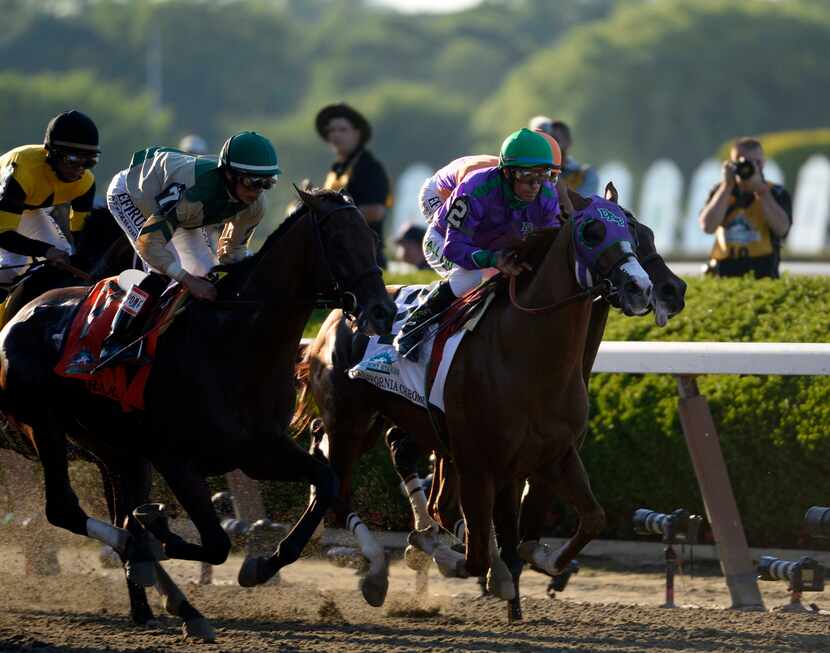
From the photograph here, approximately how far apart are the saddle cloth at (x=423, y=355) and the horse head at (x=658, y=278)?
58 centimetres

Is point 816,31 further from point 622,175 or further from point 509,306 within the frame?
point 509,306

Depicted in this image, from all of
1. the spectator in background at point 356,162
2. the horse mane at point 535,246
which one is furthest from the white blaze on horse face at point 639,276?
the spectator in background at point 356,162

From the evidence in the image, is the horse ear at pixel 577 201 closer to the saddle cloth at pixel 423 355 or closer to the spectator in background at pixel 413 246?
the saddle cloth at pixel 423 355

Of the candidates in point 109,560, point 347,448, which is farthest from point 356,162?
point 347,448

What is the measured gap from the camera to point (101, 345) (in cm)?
613

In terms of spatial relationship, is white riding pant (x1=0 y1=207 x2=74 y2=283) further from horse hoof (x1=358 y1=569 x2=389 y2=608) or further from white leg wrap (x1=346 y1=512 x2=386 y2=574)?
horse hoof (x1=358 y1=569 x2=389 y2=608)

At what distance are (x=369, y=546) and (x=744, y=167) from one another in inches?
147

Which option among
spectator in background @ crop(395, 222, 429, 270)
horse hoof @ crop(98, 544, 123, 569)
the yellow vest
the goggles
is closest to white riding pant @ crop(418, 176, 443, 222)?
the goggles

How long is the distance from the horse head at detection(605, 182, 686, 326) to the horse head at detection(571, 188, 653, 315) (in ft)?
0.37

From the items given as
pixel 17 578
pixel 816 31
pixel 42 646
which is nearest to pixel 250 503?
pixel 17 578

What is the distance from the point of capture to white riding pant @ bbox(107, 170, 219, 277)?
6.29m

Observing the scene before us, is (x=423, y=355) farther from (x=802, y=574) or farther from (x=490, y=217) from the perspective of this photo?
(x=802, y=574)

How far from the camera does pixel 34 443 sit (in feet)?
21.7

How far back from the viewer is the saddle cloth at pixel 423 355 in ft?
20.4
